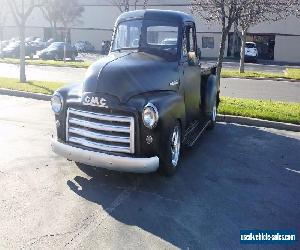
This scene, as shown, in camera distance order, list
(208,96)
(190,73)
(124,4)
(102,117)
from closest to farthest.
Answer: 1. (102,117)
2. (190,73)
3. (208,96)
4. (124,4)

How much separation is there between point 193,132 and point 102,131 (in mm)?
2451

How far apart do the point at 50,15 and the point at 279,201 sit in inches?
1921

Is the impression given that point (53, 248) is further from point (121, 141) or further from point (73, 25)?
point (73, 25)

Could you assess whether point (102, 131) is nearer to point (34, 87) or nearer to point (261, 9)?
point (34, 87)

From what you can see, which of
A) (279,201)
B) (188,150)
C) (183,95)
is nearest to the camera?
(279,201)

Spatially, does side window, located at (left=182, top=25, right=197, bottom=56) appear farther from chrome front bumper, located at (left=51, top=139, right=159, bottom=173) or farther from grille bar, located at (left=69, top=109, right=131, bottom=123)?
chrome front bumper, located at (left=51, top=139, right=159, bottom=173)

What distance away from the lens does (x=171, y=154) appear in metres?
5.77

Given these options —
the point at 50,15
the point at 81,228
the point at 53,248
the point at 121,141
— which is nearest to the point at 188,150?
the point at 121,141

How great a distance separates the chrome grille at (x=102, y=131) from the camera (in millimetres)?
5328

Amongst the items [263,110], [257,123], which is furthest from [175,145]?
[263,110]

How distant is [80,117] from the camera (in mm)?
5641

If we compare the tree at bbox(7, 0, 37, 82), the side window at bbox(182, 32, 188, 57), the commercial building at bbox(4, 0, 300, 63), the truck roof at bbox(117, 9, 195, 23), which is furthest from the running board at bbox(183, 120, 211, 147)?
the commercial building at bbox(4, 0, 300, 63)

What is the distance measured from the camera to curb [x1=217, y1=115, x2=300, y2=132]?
31.0 feet

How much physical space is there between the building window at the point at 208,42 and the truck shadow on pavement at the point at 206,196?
3873 cm
